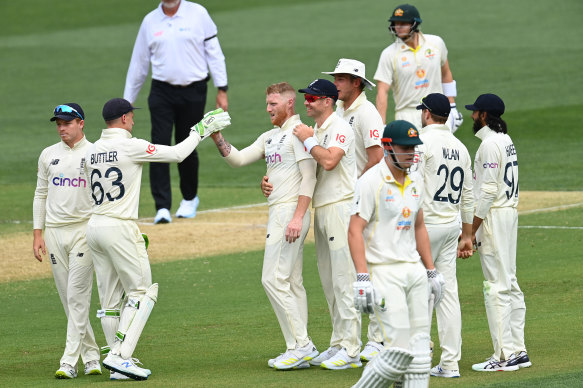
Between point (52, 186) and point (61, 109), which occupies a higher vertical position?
point (61, 109)

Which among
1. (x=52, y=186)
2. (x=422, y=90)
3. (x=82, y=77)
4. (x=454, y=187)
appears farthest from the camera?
(x=82, y=77)

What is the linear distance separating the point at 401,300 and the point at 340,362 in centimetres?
204

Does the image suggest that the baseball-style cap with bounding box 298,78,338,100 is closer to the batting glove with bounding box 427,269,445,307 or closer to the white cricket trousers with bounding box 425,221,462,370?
the white cricket trousers with bounding box 425,221,462,370

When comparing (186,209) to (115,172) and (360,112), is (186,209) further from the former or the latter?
(115,172)

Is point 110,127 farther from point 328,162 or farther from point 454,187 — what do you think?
point 454,187

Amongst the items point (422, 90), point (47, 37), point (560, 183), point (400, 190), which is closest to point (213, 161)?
point (560, 183)

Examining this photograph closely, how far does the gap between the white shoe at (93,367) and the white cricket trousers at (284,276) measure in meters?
1.72

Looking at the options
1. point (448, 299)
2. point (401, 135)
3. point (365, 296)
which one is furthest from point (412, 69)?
point (365, 296)

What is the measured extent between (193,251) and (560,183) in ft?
27.5

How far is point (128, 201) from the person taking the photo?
1016cm

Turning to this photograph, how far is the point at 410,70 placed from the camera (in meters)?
14.5

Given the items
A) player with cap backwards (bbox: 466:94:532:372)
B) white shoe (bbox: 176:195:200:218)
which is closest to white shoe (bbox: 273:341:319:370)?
player with cap backwards (bbox: 466:94:532:372)

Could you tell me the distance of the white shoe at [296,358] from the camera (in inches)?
398

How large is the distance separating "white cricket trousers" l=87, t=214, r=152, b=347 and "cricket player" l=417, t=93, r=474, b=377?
2588mm
